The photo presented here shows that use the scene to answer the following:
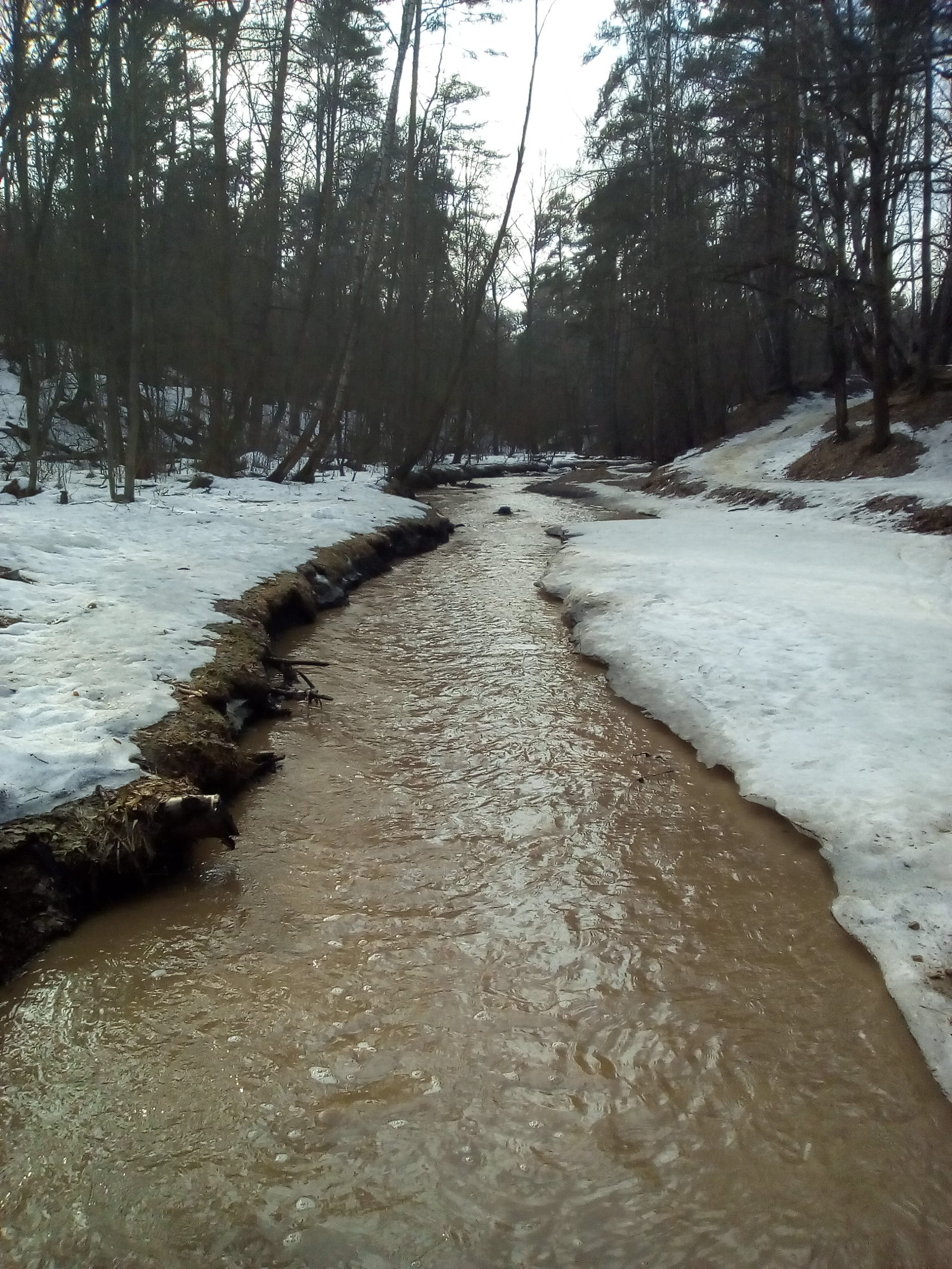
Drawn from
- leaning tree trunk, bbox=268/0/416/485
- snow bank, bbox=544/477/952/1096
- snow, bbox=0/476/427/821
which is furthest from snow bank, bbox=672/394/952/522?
leaning tree trunk, bbox=268/0/416/485

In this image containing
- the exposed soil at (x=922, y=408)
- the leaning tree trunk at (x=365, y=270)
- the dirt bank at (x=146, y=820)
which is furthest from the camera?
the leaning tree trunk at (x=365, y=270)

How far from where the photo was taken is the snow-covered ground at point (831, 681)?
333cm

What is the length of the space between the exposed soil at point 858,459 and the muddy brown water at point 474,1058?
12962 millimetres

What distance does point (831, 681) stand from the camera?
5.58 metres

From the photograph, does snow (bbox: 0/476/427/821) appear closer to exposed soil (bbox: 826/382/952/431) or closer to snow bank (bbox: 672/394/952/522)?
snow bank (bbox: 672/394/952/522)

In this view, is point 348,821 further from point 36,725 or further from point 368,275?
point 368,275

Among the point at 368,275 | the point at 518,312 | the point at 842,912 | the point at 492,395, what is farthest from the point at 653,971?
the point at 518,312

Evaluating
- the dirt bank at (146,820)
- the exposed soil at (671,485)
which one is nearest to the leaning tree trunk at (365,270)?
the exposed soil at (671,485)

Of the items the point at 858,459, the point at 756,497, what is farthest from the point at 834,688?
the point at 858,459

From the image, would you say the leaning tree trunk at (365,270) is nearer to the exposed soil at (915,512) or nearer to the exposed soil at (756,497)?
the exposed soil at (756,497)

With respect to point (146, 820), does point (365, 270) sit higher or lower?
higher

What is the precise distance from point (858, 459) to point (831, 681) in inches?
491

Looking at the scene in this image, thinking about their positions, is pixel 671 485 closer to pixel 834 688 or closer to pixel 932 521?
pixel 932 521

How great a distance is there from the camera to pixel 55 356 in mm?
14328
